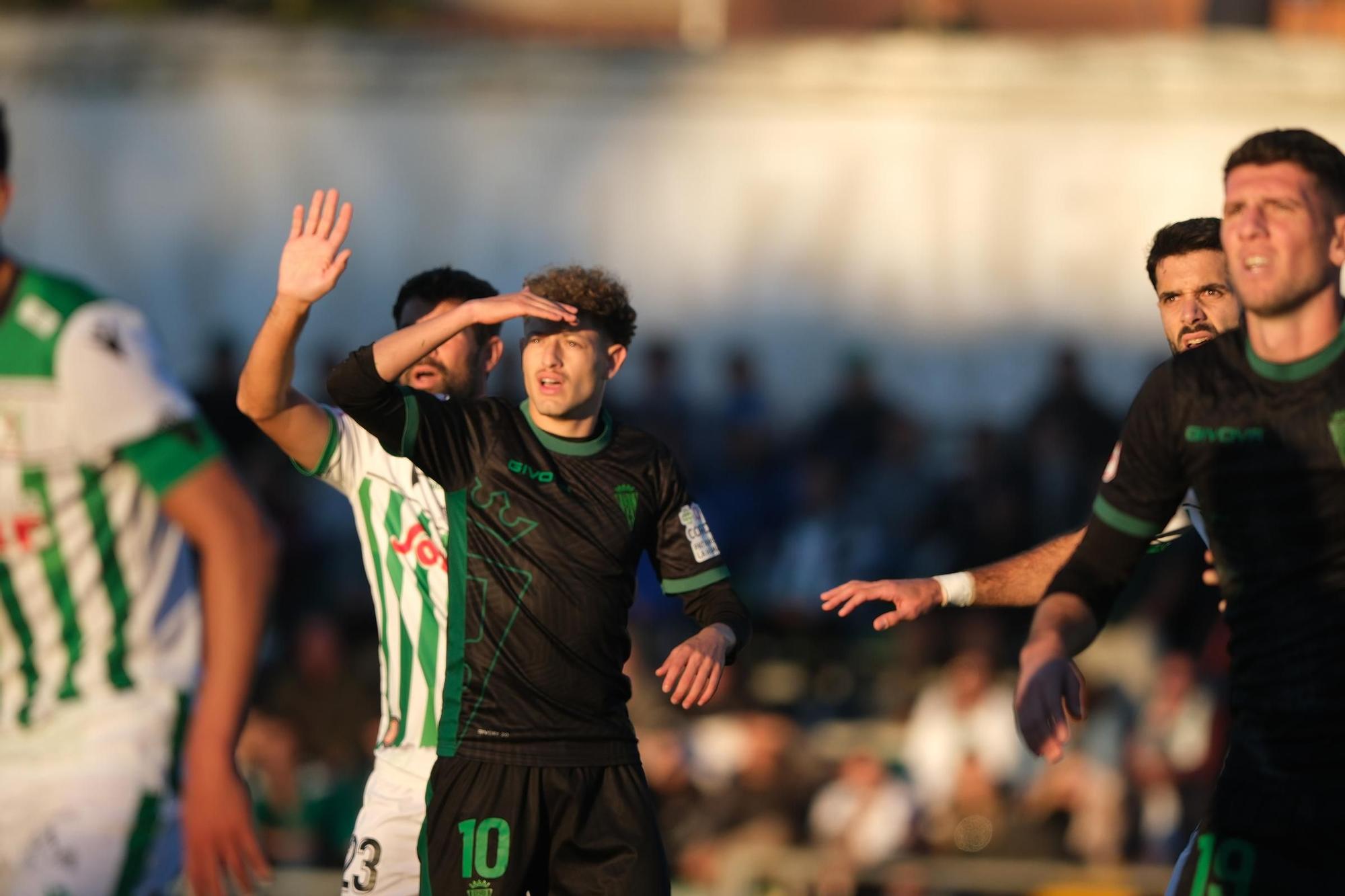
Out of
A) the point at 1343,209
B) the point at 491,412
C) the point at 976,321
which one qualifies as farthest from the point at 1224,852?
the point at 976,321

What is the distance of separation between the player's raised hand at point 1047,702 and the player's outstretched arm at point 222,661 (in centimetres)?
179

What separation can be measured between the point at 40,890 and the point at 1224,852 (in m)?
2.98

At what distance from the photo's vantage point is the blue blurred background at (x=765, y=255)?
14.1 metres

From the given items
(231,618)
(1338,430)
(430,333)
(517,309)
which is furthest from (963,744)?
(231,618)

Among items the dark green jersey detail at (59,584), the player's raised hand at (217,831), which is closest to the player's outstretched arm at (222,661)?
the player's raised hand at (217,831)

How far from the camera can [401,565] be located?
699cm

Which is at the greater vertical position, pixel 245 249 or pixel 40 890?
pixel 245 249

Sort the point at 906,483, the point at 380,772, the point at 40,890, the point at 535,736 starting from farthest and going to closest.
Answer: the point at 906,483 < the point at 380,772 < the point at 535,736 < the point at 40,890

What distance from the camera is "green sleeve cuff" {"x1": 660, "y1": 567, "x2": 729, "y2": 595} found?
22.4 ft

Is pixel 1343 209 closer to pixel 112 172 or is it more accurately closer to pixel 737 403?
pixel 737 403

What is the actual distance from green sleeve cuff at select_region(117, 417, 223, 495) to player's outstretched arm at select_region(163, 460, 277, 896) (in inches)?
0.9

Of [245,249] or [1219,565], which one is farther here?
[245,249]

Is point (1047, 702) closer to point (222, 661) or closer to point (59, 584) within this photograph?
point (222, 661)

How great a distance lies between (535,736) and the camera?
21.2 ft
